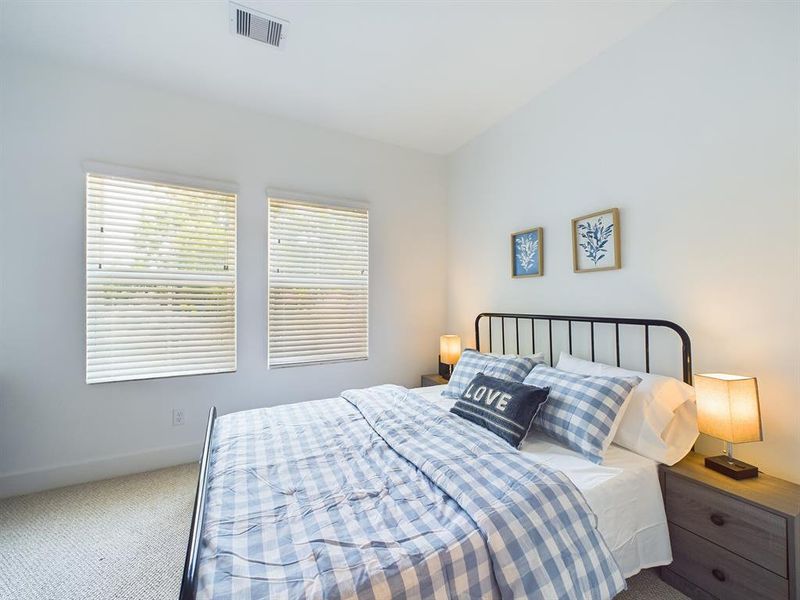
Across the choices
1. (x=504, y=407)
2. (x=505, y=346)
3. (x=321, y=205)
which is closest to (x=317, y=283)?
(x=321, y=205)

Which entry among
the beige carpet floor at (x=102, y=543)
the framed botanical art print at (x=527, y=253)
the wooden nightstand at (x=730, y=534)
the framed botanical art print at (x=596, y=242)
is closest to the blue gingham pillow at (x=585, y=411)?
the wooden nightstand at (x=730, y=534)

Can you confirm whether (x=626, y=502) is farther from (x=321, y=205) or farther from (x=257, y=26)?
(x=257, y=26)

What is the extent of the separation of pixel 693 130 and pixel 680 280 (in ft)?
2.55

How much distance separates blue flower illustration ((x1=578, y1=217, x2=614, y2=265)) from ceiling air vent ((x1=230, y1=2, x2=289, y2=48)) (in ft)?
7.21

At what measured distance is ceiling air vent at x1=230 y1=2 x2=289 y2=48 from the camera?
77.6 inches

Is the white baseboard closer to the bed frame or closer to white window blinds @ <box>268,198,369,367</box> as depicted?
the bed frame

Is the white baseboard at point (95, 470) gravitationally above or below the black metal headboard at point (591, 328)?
below

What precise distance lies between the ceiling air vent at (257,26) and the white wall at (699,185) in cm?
188

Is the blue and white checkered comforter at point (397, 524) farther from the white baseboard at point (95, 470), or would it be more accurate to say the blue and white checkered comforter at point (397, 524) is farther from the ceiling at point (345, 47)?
the ceiling at point (345, 47)

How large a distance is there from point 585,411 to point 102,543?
253 centimetres

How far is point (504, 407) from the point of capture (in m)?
1.85

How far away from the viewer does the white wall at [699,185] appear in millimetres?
1582

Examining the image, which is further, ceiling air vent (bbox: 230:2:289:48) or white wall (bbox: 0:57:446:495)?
white wall (bbox: 0:57:446:495)

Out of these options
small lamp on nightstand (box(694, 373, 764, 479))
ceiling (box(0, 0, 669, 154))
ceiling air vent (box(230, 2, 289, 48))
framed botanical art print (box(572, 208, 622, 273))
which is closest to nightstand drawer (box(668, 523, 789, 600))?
small lamp on nightstand (box(694, 373, 764, 479))
